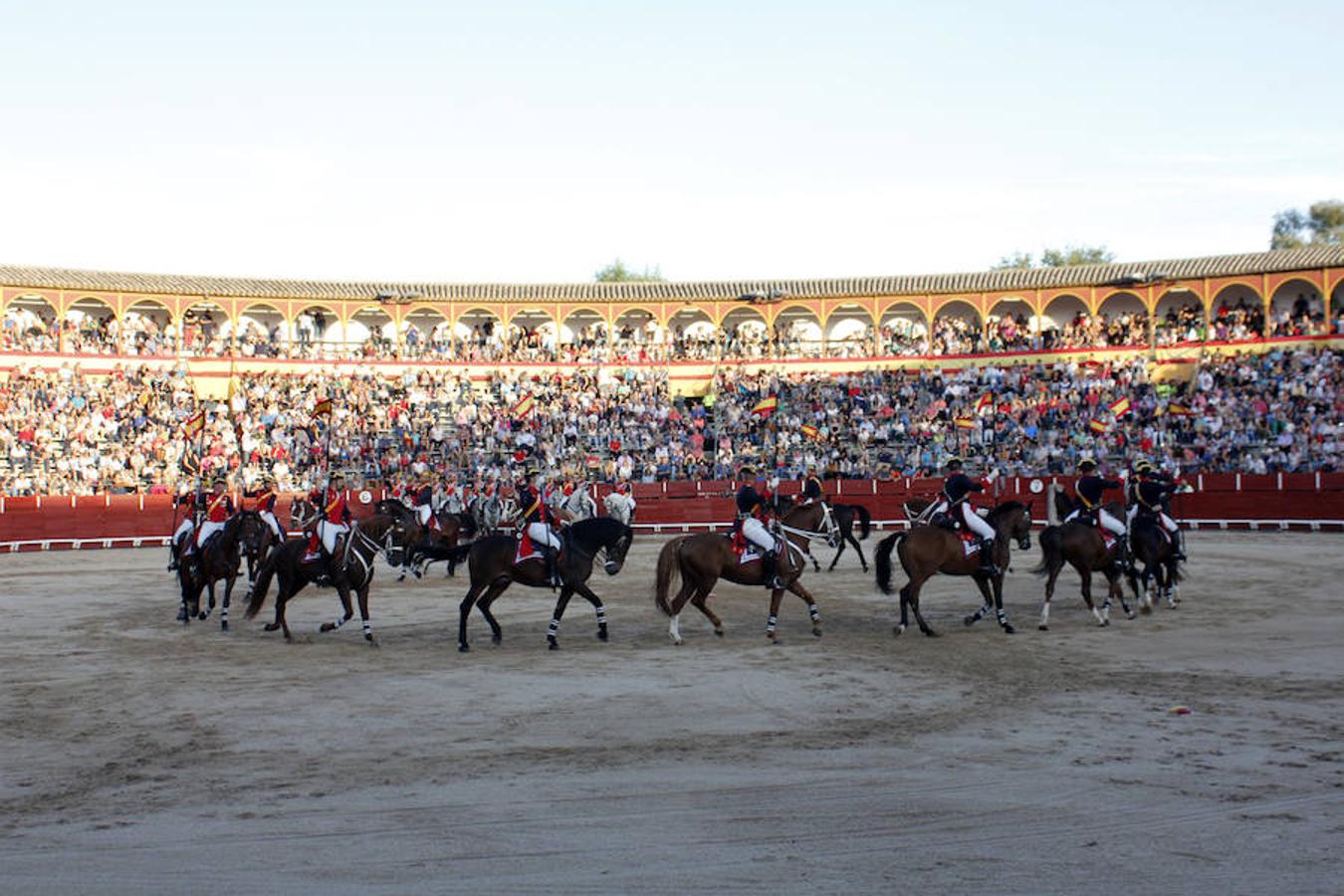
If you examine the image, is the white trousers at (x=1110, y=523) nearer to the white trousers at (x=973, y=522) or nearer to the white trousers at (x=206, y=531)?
the white trousers at (x=973, y=522)

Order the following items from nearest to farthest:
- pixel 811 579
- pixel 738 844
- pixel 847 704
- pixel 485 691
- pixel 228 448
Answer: pixel 738 844 < pixel 847 704 < pixel 485 691 < pixel 811 579 < pixel 228 448

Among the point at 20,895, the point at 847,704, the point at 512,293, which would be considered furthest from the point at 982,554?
the point at 512,293

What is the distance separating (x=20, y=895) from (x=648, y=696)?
6349mm

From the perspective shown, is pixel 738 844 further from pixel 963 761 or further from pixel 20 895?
pixel 20 895

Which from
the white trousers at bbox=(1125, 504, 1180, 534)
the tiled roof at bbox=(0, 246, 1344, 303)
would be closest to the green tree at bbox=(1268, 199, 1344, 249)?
the tiled roof at bbox=(0, 246, 1344, 303)

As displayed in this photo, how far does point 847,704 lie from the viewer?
38.2 ft

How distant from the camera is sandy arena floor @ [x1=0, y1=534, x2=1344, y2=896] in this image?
7.04 m

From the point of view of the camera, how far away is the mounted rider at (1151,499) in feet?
60.9

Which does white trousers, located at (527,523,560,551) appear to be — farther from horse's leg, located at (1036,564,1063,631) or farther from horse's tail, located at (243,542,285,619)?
horse's leg, located at (1036,564,1063,631)

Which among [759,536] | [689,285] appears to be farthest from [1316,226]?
[759,536]

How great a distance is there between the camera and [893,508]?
1654 inches

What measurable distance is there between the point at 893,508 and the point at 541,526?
27.8m

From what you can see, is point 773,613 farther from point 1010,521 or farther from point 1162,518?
point 1162,518

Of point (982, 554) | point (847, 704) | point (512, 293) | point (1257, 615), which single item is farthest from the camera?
point (512, 293)
